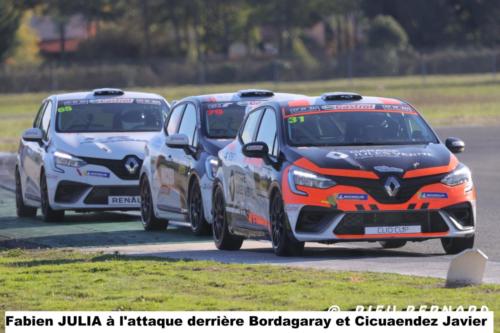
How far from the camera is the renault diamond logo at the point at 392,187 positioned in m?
14.4

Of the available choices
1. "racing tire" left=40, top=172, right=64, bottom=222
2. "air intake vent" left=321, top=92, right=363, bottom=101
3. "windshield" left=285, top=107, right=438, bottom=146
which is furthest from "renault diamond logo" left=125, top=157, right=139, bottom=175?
"windshield" left=285, top=107, right=438, bottom=146

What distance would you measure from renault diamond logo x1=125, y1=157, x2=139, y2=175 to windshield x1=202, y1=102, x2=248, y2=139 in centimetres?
189

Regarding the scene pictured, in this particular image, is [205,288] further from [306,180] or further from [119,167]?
[119,167]

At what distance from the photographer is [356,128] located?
610 inches

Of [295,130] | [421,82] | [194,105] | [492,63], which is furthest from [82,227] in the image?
[492,63]

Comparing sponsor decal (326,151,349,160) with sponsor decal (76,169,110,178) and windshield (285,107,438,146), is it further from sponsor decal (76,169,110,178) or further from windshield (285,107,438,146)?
sponsor decal (76,169,110,178)

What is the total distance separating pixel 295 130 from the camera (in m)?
15.4

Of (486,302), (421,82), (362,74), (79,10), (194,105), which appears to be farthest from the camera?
(79,10)

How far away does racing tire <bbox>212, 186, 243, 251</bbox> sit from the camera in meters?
15.9

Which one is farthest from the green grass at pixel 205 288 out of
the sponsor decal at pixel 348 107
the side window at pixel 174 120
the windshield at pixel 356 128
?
the side window at pixel 174 120

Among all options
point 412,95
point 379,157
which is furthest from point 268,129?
point 412,95
